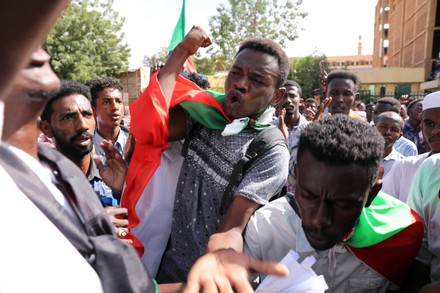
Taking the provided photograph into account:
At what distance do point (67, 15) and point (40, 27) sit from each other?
21739mm

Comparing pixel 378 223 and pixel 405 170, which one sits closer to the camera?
pixel 378 223

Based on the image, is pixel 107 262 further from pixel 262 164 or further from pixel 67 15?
pixel 67 15

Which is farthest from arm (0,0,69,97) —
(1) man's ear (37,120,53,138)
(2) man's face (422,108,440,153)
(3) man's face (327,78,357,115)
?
(3) man's face (327,78,357,115)

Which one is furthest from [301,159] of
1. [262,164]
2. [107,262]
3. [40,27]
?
[40,27]

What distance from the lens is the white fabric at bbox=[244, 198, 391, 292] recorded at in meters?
1.56

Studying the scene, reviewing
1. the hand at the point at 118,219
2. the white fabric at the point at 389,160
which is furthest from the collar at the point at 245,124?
the white fabric at the point at 389,160

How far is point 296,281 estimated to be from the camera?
1.20 metres

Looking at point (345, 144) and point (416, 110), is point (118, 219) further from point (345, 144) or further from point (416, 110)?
point (416, 110)

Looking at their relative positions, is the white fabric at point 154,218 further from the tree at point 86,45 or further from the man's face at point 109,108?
the tree at point 86,45

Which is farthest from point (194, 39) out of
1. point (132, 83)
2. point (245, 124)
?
point (132, 83)

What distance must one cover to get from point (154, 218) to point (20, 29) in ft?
4.78

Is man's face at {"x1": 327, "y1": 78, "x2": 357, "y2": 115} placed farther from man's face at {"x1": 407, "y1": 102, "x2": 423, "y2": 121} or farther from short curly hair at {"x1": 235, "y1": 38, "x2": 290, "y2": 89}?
short curly hair at {"x1": 235, "y1": 38, "x2": 290, "y2": 89}

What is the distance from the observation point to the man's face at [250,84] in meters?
1.88

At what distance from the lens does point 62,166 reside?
37.2 inches
